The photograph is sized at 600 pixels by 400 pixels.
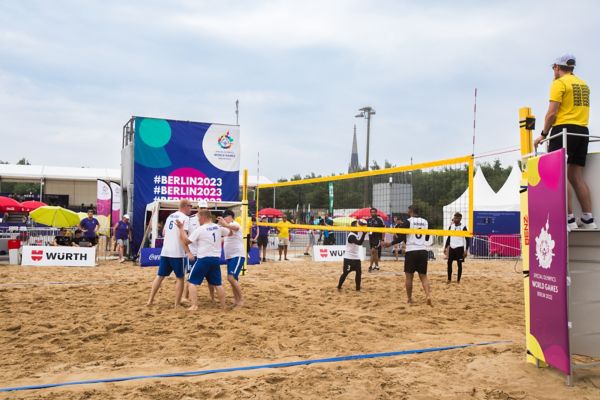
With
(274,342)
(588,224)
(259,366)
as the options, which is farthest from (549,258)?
(274,342)

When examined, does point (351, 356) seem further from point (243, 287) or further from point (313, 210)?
point (313, 210)

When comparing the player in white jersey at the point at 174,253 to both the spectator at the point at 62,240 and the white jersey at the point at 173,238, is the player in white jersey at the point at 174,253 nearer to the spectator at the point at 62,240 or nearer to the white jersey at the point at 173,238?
the white jersey at the point at 173,238

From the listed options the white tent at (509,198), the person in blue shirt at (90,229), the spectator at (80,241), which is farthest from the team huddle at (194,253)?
the white tent at (509,198)

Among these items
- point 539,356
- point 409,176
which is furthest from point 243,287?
point 539,356

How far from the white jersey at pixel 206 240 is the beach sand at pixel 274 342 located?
2.50 ft

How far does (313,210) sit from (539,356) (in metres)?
6.56

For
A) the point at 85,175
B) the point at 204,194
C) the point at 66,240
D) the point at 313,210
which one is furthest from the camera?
the point at 85,175

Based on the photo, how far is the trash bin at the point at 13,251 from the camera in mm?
13094

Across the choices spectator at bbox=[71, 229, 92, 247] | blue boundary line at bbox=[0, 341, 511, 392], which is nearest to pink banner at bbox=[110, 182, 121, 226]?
spectator at bbox=[71, 229, 92, 247]

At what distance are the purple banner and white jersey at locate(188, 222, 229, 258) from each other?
413cm

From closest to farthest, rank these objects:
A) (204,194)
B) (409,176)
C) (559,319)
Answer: (559,319)
(409,176)
(204,194)

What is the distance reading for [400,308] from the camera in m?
7.22

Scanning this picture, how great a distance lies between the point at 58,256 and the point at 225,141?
5759 mm

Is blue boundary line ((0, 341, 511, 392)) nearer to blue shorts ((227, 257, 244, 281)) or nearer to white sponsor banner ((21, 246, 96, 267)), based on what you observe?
blue shorts ((227, 257, 244, 281))
